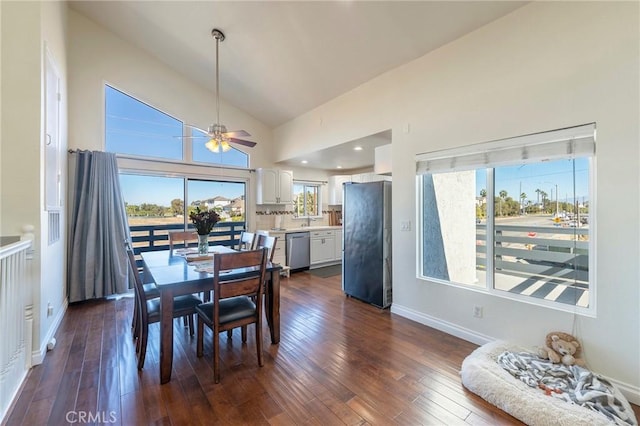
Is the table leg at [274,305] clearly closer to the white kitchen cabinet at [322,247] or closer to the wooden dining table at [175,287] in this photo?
the wooden dining table at [175,287]

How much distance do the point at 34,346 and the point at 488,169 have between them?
450 cm

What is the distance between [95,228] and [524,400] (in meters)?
5.12

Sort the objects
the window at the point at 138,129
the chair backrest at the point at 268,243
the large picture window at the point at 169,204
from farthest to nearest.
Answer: the large picture window at the point at 169,204 < the window at the point at 138,129 < the chair backrest at the point at 268,243

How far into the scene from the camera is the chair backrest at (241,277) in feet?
6.80

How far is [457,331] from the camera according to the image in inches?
111

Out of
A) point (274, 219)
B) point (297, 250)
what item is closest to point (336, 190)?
point (274, 219)

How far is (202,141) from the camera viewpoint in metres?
4.98

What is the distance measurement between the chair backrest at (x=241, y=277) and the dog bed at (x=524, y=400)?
1782mm

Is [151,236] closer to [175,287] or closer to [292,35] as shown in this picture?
[175,287]

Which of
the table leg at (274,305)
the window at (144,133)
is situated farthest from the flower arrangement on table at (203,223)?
the window at (144,133)

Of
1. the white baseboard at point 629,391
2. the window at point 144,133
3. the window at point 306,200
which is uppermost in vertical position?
the window at point 144,133

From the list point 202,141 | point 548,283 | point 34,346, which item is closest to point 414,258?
point 548,283

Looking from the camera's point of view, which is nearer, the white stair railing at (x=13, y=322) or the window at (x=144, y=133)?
the white stair railing at (x=13, y=322)

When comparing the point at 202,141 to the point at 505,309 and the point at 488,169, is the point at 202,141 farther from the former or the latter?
Answer: the point at 505,309
